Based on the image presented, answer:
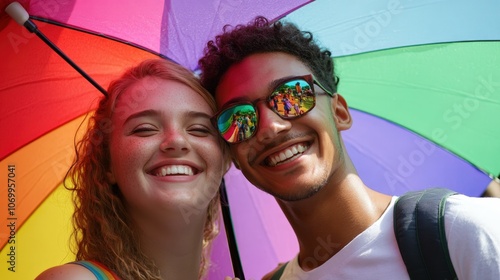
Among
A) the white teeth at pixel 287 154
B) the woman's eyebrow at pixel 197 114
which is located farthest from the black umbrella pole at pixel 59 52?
the white teeth at pixel 287 154

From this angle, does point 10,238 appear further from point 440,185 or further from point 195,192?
point 440,185

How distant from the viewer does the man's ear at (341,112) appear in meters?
3.49

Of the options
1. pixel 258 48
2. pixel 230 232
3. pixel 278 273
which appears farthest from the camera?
pixel 230 232

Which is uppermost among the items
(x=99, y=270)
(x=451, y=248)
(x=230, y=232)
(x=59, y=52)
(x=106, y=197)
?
(x=59, y=52)

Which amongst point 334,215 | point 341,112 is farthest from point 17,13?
point 334,215

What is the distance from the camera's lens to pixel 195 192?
3.11m

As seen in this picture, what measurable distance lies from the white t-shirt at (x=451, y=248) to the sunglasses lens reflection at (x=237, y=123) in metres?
0.81

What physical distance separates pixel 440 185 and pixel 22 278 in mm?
2842

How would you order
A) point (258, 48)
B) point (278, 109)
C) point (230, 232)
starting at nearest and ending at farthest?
point (278, 109) < point (258, 48) < point (230, 232)

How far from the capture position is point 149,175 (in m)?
3.09

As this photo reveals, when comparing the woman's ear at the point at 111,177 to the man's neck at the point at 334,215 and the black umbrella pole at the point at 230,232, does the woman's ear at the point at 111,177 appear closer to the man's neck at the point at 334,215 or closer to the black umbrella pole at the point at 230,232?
the black umbrella pole at the point at 230,232

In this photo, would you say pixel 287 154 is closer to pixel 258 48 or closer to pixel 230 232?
pixel 258 48

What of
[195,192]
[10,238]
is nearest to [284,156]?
[195,192]

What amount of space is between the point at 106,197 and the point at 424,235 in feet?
5.72
